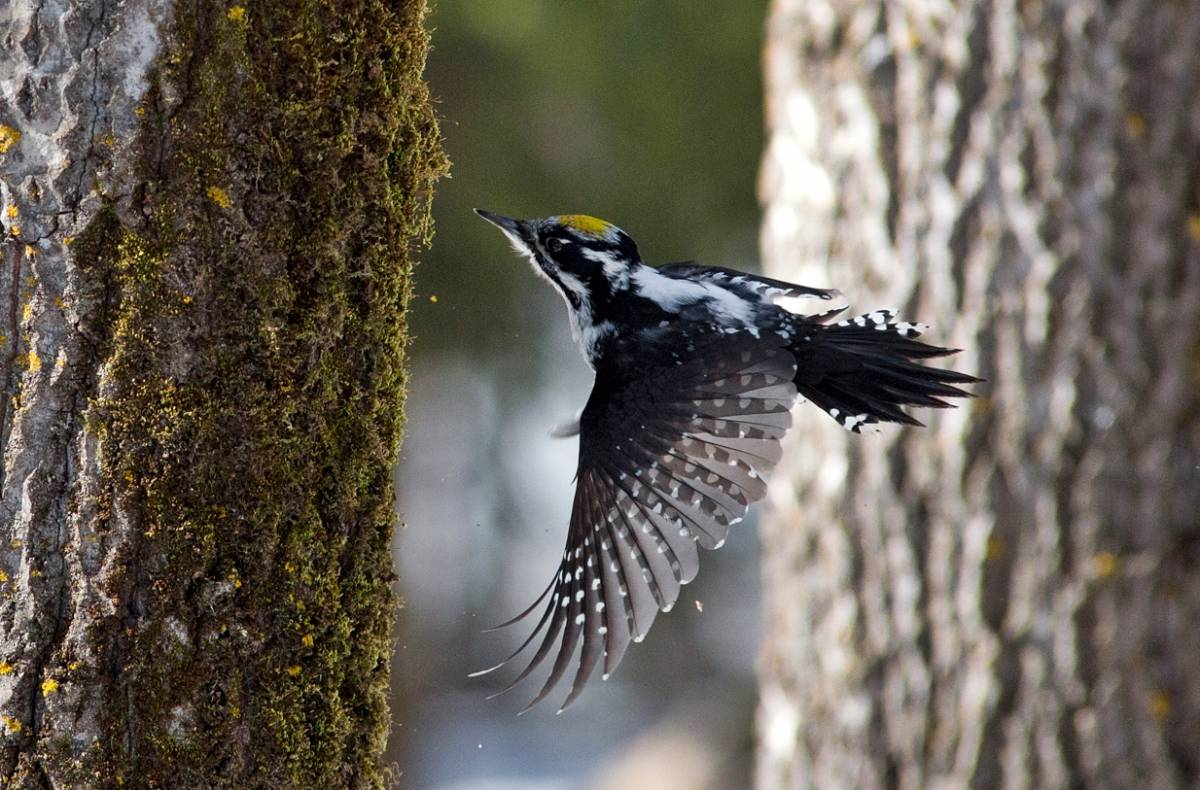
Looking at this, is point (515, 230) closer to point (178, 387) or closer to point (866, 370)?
point (866, 370)

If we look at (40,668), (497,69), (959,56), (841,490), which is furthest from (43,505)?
(497,69)

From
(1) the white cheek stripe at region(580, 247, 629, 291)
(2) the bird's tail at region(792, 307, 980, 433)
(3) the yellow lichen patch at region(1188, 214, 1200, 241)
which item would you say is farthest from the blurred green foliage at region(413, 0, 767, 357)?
(3) the yellow lichen patch at region(1188, 214, 1200, 241)

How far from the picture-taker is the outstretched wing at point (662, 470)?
11.0 ft

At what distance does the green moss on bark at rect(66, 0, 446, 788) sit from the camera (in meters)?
2.05

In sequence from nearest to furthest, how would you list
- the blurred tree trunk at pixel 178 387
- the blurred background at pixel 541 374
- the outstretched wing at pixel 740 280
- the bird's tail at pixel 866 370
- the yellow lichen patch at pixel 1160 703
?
the blurred tree trunk at pixel 178 387
the bird's tail at pixel 866 370
the outstretched wing at pixel 740 280
the yellow lichen patch at pixel 1160 703
the blurred background at pixel 541 374

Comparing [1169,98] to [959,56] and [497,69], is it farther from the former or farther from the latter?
[497,69]

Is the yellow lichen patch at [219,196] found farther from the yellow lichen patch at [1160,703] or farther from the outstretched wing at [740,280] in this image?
the yellow lichen patch at [1160,703]

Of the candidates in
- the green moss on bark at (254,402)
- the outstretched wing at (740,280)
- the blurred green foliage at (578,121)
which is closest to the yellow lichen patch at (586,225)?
the outstretched wing at (740,280)

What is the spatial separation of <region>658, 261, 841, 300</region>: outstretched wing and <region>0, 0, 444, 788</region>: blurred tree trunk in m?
1.89

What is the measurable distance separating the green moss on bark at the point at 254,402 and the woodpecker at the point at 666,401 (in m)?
1.02

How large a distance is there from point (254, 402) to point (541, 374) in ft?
25.2

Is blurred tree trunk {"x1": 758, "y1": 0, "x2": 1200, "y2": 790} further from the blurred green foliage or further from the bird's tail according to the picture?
the blurred green foliage

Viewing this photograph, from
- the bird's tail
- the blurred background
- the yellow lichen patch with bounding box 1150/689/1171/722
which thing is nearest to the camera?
the bird's tail

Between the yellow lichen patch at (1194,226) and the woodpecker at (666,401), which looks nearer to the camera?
the woodpecker at (666,401)
